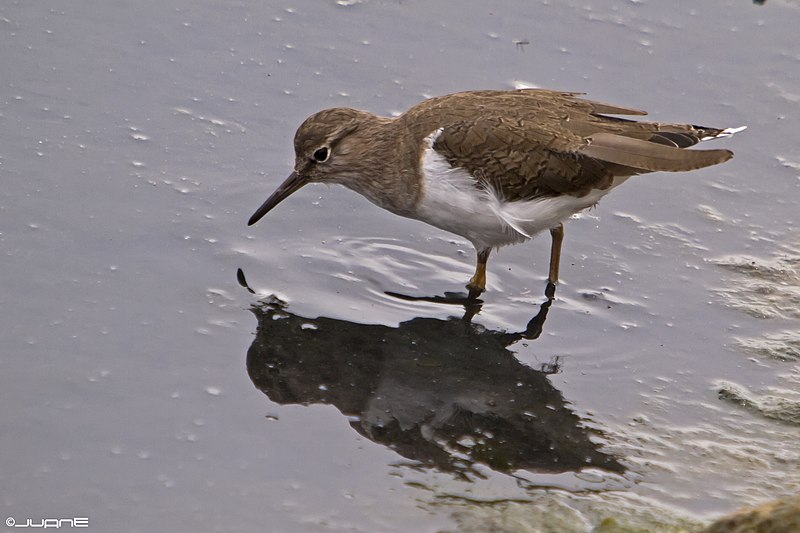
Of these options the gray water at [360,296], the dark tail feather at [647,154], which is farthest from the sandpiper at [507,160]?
the gray water at [360,296]

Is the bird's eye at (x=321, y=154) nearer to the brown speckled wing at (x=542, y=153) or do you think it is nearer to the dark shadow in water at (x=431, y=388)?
the brown speckled wing at (x=542, y=153)

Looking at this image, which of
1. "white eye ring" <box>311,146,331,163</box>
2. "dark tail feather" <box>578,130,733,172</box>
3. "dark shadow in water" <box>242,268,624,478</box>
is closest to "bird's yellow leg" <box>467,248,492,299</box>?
"dark shadow in water" <box>242,268,624,478</box>

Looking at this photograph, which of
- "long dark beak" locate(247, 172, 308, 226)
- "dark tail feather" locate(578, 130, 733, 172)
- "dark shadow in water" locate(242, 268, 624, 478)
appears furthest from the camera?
"long dark beak" locate(247, 172, 308, 226)

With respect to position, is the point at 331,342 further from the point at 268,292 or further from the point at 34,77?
the point at 34,77

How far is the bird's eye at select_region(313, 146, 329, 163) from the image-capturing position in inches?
291

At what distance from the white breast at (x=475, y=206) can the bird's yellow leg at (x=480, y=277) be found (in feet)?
0.49

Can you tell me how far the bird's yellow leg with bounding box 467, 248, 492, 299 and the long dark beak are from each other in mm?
1346

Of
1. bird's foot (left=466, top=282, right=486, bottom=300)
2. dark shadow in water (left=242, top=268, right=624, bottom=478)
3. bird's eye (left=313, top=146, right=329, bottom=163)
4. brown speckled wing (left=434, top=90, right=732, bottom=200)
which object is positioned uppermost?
brown speckled wing (left=434, top=90, right=732, bottom=200)

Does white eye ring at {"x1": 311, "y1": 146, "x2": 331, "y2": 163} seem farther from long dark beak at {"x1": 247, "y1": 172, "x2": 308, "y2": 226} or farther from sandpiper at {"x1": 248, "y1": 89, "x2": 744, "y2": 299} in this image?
long dark beak at {"x1": 247, "y1": 172, "x2": 308, "y2": 226}

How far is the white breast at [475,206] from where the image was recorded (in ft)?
22.5

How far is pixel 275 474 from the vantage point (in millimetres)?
5230

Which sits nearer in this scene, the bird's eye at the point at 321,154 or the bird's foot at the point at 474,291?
the bird's foot at the point at 474,291

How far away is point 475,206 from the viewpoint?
6863 mm

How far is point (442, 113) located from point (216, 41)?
9.69 ft
